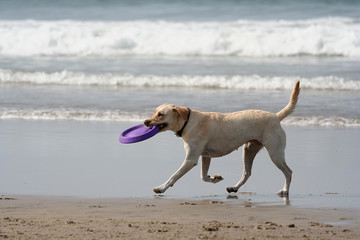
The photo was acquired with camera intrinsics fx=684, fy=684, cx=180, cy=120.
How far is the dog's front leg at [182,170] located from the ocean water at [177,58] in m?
4.82

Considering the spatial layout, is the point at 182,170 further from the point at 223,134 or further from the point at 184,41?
the point at 184,41

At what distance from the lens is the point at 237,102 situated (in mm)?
13867

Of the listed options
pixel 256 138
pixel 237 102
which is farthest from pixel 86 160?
pixel 237 102

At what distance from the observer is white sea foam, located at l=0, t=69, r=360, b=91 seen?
15898 mm

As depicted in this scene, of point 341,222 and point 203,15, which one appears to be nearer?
point 341,222

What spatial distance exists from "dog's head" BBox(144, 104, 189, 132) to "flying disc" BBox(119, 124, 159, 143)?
0.11m

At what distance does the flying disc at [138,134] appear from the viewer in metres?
7.48

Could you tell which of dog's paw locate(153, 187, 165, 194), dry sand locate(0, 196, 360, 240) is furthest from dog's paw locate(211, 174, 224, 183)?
dog's paw locate(153, 187, 165, 194)

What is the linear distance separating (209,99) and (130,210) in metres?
8.12

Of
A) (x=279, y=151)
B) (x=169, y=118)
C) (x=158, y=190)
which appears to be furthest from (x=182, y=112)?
(x=279, y=151)

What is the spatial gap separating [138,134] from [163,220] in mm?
2148

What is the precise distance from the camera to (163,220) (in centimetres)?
595

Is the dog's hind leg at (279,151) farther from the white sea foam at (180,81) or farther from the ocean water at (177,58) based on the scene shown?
the white sea foam at (180,81)

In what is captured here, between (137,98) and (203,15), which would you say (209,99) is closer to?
(137,98)
